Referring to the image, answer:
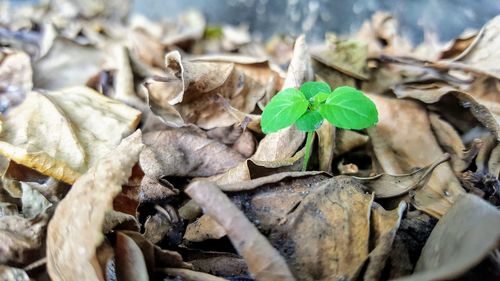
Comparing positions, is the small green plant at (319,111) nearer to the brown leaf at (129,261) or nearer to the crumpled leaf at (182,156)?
the crumpled leaf at (182,156)

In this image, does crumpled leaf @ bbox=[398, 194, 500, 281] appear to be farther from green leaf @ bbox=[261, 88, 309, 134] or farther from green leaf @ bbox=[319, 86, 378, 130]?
green leaf @ bbox=[261, 88, 309, 134]

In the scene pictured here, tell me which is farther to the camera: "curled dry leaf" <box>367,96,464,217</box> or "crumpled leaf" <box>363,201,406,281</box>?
"curled dry leaf" <box>367,96,464,217</box>

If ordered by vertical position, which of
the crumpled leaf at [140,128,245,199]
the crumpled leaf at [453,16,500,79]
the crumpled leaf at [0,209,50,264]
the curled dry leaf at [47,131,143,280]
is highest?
the crumpled leaf at [453,16,500,79]

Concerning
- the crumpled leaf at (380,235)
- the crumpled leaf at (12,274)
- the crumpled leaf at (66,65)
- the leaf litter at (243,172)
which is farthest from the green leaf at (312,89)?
the crumpled leaf at (66,65)

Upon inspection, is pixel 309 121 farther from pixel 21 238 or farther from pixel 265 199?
pixel 21 238

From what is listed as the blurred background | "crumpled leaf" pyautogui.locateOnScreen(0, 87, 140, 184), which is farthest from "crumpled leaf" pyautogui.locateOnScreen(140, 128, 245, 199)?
the blurred background

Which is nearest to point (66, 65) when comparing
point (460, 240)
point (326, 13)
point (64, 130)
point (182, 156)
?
point (64, 130)
